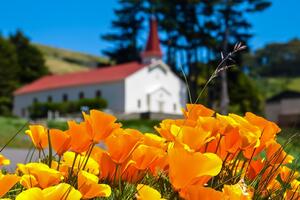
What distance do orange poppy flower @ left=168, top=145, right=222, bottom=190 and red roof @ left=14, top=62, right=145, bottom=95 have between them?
173 ft

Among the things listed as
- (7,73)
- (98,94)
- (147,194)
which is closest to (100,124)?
(147,194)

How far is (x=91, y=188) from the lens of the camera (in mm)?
1260

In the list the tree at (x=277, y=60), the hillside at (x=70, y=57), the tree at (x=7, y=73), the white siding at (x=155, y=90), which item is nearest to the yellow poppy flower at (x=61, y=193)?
the white siding at (x=155, y=90)

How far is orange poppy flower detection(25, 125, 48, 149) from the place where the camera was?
167cm

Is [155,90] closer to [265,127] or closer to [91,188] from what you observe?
[265,127]

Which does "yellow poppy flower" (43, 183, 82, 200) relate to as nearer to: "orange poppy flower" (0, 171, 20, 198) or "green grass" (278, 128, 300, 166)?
"orange poppy flower" (0, 171, 20, 198)

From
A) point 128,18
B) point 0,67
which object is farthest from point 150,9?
point 0,67

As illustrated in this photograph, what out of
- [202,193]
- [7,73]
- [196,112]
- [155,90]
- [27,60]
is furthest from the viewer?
[27,60]

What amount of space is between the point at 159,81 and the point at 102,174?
5566cm

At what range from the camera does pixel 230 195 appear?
50.6 inches

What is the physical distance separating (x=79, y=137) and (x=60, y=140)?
8cm

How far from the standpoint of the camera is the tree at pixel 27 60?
2803 inches

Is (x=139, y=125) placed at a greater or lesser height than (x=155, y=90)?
lesser

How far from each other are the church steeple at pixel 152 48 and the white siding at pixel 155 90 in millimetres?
1140
